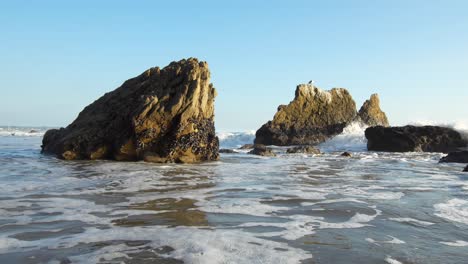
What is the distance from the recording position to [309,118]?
32625mm

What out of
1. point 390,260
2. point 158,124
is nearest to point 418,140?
point 158,124

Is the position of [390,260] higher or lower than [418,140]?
lower

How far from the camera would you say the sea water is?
3.68m

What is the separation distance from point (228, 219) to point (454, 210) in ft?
10.3

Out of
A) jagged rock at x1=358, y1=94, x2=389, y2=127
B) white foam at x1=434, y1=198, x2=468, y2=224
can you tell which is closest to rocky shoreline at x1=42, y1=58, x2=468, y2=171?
white foam at x1=434, y1=198, x2=468, y2=224

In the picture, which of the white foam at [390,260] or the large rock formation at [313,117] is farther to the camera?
the large rock formation at [313,117]

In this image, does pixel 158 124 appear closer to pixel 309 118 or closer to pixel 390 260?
pixel 390 260

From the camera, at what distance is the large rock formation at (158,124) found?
1259 centimetres

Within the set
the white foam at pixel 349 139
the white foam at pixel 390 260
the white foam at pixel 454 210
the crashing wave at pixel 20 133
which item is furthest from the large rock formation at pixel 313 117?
the crashing wave at pixel 20 133

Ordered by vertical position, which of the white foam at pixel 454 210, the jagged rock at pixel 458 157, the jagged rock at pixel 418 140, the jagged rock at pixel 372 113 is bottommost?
the white foam at pixel 454 210

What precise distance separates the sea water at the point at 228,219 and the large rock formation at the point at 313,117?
21.6 meters

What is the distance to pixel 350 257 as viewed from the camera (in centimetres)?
360

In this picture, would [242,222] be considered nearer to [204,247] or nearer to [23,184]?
[204,247]

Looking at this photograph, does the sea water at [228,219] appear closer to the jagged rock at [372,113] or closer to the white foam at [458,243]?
the white foam at [458,243]
